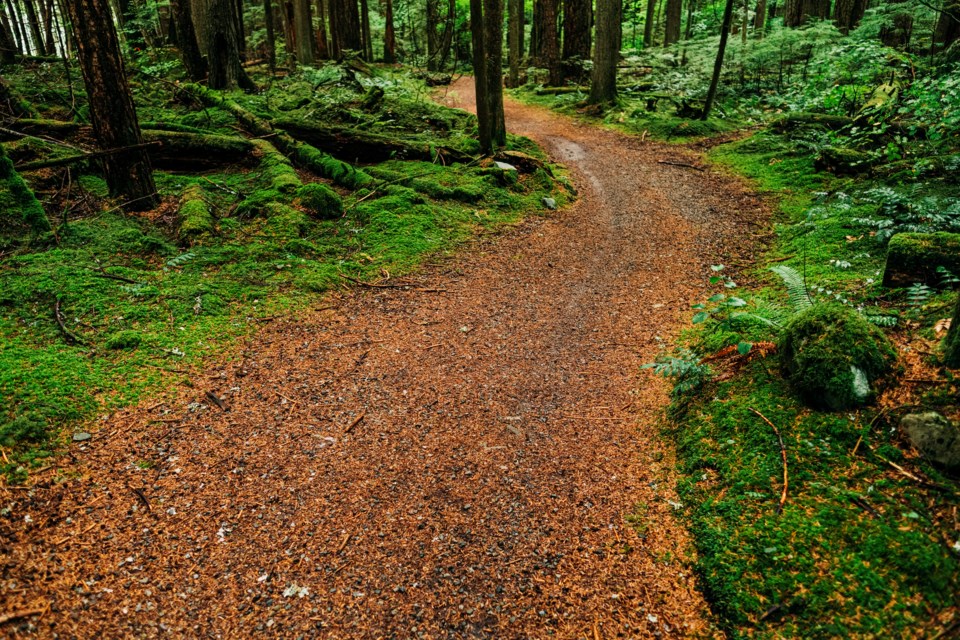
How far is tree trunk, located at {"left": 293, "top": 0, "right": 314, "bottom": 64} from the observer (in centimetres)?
2050

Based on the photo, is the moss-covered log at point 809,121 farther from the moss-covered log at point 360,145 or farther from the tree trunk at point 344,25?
the tree trunk at point 344,25

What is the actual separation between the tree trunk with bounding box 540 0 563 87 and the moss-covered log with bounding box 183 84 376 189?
12565mm

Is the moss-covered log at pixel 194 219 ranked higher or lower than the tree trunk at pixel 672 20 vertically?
lower

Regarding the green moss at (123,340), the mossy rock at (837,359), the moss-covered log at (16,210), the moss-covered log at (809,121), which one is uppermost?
the moss-covered log at (809,121)

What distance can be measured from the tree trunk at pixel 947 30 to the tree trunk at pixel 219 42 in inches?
675

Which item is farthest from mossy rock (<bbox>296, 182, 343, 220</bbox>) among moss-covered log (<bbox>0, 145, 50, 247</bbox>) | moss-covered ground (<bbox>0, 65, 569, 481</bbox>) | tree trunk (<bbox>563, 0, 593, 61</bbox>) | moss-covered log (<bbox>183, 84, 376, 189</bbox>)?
tree trunk (<bbox>563, 0, 593, 61</bbox>)

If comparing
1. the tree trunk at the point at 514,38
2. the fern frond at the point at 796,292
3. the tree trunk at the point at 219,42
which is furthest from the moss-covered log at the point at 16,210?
the tree trunk at the point at 514,38

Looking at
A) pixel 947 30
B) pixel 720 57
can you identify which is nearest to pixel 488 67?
pixel 720 57

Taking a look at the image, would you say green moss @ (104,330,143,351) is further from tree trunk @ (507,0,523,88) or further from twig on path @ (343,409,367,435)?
tree trunk @ (507,0,523,88)

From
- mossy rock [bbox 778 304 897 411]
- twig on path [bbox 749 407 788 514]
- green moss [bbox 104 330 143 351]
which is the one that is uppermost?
mossy rock [bbox 778 304 897 411]

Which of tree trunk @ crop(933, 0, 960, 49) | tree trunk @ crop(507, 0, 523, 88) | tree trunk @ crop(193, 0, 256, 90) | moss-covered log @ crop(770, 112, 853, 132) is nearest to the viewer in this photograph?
moss-covered log @ crop(770, 112, 853, 132)

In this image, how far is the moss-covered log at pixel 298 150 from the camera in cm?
957

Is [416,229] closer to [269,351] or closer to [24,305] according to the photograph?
[269,351]

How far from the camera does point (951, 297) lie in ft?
13.3
